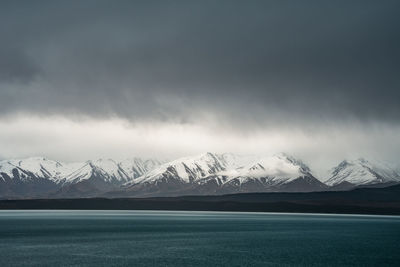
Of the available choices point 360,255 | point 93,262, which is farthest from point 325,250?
point 93,262

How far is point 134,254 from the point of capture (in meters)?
106

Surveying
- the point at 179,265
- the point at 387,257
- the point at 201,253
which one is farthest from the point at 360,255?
the point at 179,265

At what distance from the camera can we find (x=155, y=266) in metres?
88.9

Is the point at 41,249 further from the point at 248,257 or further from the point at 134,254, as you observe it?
the point at 248,257

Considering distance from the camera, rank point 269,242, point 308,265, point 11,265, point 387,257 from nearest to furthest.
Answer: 1. point 11,265
2. point 308,265
3. point 387,257
4. point 269,242

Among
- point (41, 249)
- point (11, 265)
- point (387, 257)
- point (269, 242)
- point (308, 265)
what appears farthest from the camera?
point (269, 242)

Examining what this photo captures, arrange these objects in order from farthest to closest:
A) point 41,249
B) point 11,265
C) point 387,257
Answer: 1. point 41,249
2. point 387,257
3. point 11,265

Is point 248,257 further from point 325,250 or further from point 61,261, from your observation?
point 61,261

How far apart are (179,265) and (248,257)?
57.1 feet

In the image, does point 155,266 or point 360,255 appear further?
point 360,255

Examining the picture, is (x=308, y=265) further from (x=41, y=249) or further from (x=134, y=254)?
(x=41, y=249)

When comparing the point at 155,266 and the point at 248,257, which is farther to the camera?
the point at 248,257

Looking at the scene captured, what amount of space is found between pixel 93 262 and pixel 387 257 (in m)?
53.8

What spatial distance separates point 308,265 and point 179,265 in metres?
21.7
